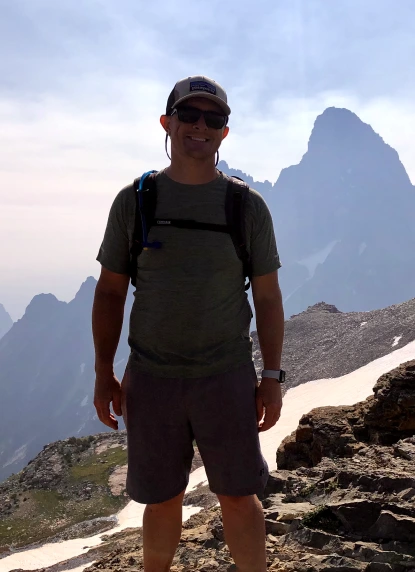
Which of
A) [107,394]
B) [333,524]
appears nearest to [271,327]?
[107,394]

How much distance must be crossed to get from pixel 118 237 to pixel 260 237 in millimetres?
1234

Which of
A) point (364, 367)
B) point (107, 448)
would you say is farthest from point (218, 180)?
point (364, 367)

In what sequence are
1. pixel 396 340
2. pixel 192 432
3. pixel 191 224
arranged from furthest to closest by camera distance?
pixel 396 340 → pixel 192 432 → pixel 191 224

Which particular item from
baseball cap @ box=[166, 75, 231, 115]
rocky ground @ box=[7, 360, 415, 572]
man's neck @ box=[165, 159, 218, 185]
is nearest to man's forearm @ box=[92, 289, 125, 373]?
man's neck @ box=[165, 159, 218, 185]

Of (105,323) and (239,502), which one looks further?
(105,323)

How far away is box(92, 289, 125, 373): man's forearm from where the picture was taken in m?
4.67

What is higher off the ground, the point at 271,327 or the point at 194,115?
the point at 194,115

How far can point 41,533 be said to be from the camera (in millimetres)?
33188

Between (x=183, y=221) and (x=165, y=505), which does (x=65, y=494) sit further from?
(x=183, y=221)

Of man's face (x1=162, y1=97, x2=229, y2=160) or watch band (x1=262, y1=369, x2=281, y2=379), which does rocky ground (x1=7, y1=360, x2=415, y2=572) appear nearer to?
watch band (x1=262, y1=369, x2=281, y2=379)

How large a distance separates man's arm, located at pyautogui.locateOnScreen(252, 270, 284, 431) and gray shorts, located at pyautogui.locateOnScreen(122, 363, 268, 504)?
0.51 feet

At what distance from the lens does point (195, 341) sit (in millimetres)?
4180

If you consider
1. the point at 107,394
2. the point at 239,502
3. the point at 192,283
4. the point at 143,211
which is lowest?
the point at 239,502

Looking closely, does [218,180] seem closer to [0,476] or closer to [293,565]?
[293,565]
